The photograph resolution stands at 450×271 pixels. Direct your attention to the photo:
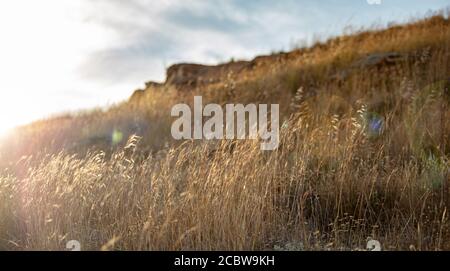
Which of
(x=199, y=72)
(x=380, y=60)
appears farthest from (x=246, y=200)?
(x=199, y=72)

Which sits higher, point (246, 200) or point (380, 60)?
point (380, 60)

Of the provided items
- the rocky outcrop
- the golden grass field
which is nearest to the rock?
the golden grass field

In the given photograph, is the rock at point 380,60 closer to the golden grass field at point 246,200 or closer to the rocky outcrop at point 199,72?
the golden grass field at point 246,200

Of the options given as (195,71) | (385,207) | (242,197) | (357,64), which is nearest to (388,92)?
(357,64)

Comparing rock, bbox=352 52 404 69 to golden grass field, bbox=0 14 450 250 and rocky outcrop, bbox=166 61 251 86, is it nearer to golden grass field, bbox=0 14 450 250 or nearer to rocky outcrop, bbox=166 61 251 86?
golden grass field, bbox=0 14 450 250

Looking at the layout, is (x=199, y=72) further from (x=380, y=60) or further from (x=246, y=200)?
(x=246, y=200)

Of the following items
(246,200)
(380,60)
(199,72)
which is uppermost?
(199,72)

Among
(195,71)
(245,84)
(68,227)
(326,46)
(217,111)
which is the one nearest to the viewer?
(68,227)

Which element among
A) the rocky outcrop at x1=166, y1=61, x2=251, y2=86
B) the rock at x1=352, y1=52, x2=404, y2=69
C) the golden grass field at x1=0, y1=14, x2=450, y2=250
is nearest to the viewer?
the golden grass field at x1=0, y1=14, x2=450, y2=250

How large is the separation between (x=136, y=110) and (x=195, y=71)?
5.98 m

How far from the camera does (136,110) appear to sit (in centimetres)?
1149

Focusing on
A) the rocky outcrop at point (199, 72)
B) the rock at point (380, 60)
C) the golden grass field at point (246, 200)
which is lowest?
the golden grass field at point (246, 200)

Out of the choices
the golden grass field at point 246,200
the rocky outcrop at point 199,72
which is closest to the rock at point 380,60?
the golden grass field at point 246,200
